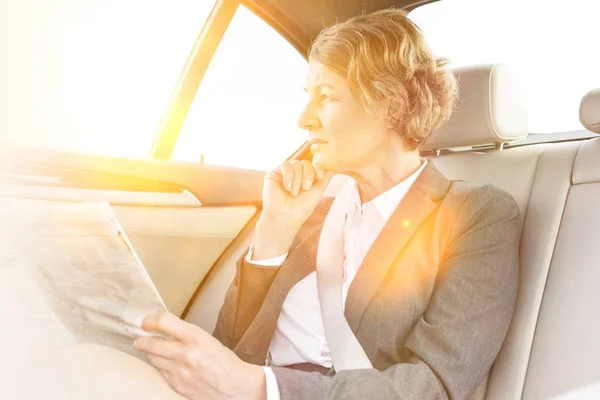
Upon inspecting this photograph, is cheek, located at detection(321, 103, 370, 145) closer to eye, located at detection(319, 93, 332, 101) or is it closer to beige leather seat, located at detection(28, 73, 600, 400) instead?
eye, located at detection(319, 93, 332, 101)

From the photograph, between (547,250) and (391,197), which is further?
(391,197)

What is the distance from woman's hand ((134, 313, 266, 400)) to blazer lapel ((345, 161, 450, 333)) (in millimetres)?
346

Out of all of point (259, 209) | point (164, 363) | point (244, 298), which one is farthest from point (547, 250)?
point (259, 209)

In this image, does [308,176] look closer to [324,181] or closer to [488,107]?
[324,181]

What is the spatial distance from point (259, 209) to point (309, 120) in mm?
729

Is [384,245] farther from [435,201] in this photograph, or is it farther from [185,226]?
[185,226]

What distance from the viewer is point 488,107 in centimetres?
149

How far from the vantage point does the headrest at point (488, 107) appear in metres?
1.48

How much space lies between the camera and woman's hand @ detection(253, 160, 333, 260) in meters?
1.46

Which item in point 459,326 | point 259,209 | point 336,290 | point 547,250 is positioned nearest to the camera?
point 459,326

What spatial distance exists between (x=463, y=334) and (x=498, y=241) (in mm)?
201

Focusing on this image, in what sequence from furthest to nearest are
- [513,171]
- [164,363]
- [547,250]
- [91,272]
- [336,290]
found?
A: [513,171], [336,290], [547,250], [164,363], [91,272]

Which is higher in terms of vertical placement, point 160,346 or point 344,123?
point 344,123

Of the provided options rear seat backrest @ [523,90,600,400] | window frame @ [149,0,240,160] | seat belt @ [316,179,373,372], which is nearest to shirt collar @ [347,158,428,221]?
seat belt @ [316,179,373,372]
